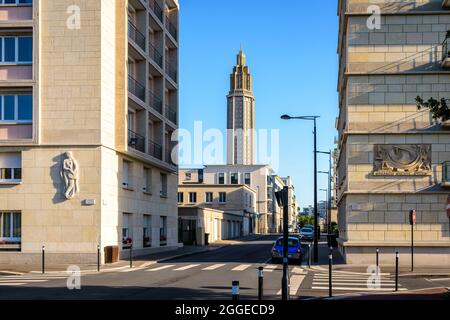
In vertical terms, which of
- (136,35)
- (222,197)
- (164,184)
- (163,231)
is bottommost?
(163,231)

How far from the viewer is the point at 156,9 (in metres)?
43.7

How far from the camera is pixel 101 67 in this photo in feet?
104

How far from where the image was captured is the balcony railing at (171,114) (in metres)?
47.2

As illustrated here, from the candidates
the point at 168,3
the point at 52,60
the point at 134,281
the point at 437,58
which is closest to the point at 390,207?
the point at 437,58

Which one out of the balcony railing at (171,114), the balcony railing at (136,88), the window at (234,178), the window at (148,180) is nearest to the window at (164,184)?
the window at (148,180)

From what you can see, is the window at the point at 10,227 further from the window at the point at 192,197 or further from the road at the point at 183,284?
the window at the point at 192,197

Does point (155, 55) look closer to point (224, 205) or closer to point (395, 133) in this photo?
point (395, 133)

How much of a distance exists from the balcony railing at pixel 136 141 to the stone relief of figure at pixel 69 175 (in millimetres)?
5582

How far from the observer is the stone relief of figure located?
3098 cm

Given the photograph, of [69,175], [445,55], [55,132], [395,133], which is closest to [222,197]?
[55,132]

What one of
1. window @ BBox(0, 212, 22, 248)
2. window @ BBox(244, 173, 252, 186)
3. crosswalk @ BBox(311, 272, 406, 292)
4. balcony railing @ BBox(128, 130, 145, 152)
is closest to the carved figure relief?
crosswalk @ BBox(311, 272, 406, 292)

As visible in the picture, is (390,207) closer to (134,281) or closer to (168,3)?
(134,281)

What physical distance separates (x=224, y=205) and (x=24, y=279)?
74889mm

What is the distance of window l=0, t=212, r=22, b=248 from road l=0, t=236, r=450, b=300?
681cm
